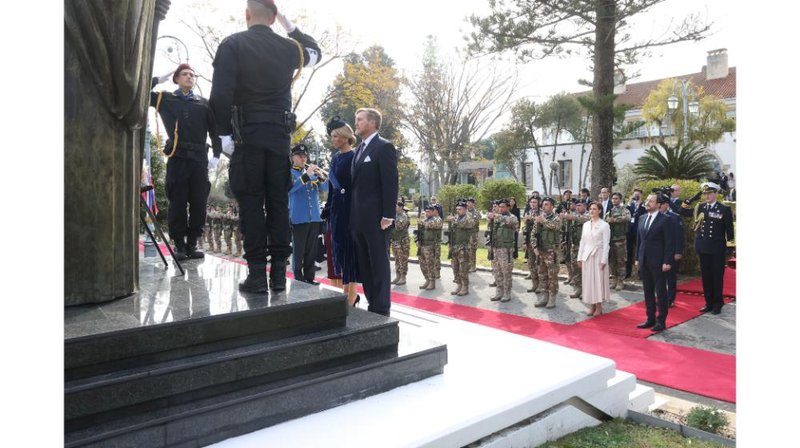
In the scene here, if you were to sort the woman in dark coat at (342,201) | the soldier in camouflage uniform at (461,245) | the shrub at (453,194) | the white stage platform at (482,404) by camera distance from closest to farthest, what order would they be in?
the white stage platform at (482,404) < the woman in dark coat at (342,201) < the soldier in camouflage uniform at (461,245) < the shrub at (453,194)

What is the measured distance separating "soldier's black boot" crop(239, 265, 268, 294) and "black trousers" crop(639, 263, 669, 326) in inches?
206

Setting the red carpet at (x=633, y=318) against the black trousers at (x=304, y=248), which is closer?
the red carpet at (x=633, y=318)

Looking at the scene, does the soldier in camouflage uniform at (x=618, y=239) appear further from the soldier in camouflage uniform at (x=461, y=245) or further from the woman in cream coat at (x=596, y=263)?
the soldier in camouflage uniform at (x=461, y=245)

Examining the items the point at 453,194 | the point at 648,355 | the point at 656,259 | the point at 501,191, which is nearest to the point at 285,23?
the point at 648,355

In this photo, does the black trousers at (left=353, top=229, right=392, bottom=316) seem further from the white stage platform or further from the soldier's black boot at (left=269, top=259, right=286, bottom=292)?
the soldier's black boot at (left=269, top=259, right=286, bottom=292)

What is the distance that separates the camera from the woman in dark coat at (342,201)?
4840mm

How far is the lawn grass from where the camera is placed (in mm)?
3381

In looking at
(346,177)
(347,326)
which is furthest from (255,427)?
(346,177)

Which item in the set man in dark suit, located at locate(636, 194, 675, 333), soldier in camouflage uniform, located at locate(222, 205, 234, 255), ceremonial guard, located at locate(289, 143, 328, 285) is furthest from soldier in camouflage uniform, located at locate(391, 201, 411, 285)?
soldier in camouflage uniform, located at locate(222, 205, 234, 255)

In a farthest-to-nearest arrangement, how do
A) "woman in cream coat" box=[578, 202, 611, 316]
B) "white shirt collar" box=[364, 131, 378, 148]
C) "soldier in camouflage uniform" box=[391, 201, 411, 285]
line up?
"soldier in camouflage uniform" box=[391, 201, 411, 285] → "woman in cream coat" box=[578, 202, 611, 316] → "white shirt collar" box=[364, 131, 378, 148]

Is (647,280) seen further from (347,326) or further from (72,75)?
(72,75)

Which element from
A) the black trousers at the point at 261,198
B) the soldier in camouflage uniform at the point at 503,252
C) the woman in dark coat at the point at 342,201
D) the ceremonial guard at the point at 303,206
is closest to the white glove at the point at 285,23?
the black trousers at the point at 261,198

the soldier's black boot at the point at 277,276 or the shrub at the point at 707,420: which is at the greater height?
the soldier's black boot at the point at 277,276

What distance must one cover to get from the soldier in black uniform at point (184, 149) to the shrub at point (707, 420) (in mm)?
4193
